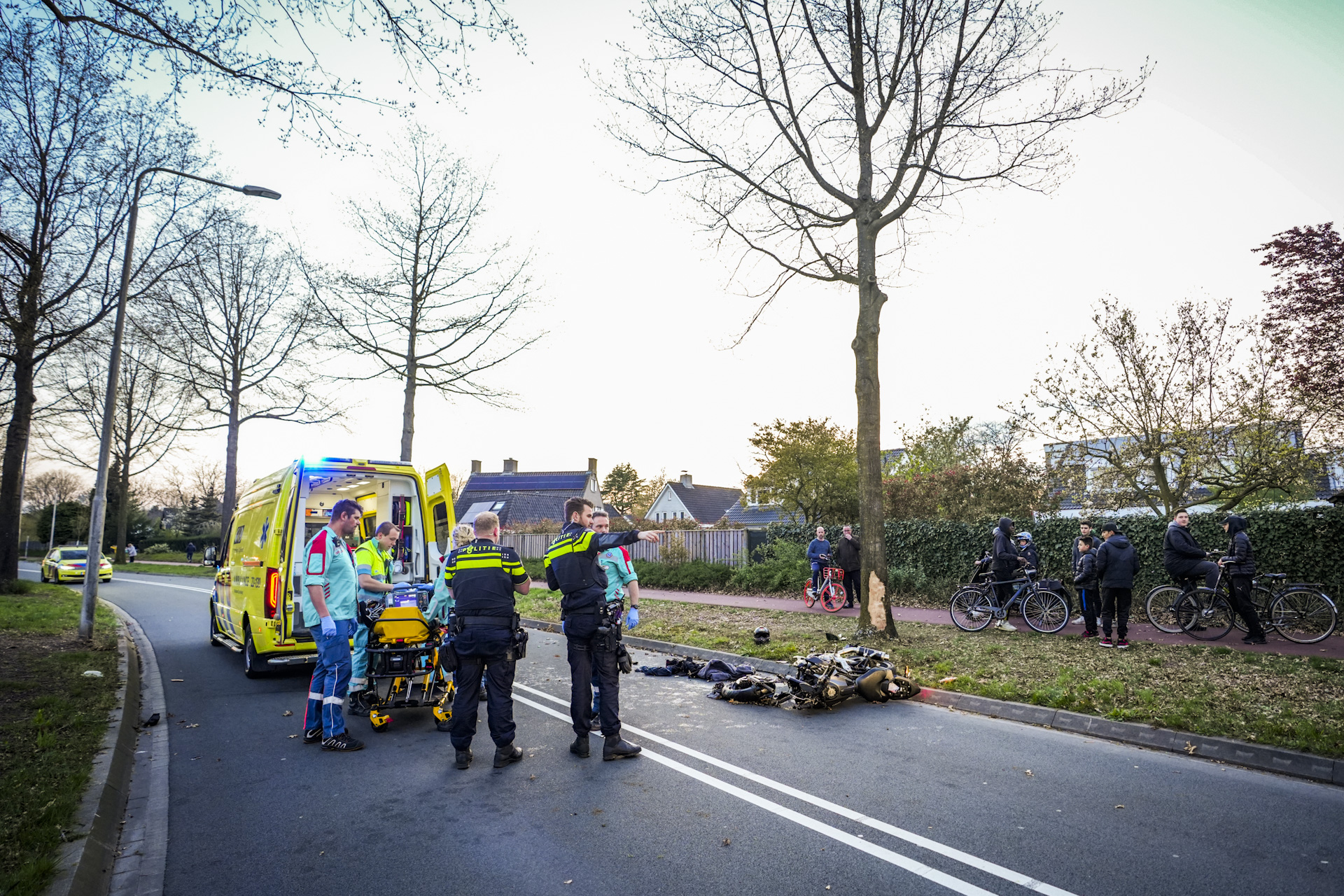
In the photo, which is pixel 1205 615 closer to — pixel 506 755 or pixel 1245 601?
pixel 1245 601

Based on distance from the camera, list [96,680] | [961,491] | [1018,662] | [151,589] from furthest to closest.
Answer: [151,589] → [961,491] → [1018,662] → [96,680]

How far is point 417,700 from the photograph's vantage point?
6488mm

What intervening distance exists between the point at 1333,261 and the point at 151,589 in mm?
31234

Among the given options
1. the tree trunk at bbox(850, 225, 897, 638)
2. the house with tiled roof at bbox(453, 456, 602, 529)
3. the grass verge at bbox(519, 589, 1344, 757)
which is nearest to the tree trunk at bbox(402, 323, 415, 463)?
the grass verge at bbox(519, 589, 1344, 757)

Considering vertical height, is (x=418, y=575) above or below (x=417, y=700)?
above

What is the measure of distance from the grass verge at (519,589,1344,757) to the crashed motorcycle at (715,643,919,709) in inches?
24.1

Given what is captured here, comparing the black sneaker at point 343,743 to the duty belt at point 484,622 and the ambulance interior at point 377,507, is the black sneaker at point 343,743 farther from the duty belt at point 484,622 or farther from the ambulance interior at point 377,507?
the ambulance interior at point 377,507

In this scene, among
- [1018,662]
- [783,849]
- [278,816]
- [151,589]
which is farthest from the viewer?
[151,589]

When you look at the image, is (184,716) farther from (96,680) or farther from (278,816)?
(278,816)

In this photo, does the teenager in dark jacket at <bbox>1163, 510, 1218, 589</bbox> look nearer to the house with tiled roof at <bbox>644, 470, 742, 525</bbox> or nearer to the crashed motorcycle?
the crashed motorcycle

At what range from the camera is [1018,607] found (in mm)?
11766

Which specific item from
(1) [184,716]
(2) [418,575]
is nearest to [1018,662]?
(2) [418,575]

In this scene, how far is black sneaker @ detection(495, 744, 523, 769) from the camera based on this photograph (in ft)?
17.5

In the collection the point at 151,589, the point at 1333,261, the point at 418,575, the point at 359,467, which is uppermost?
the point at 1333,261
